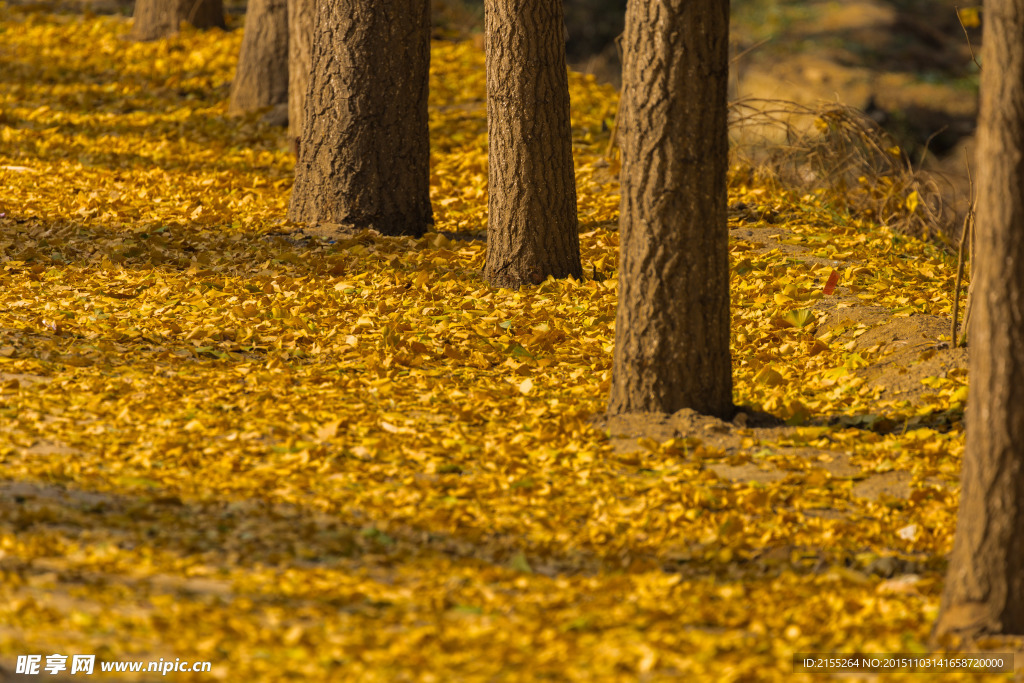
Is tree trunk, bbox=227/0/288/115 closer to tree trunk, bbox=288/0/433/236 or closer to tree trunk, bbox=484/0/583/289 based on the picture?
tree trunk, bbox=288/0/433/236

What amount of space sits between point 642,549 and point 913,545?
97cm

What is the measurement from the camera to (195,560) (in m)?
3.27

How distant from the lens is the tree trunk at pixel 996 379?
2783 mm

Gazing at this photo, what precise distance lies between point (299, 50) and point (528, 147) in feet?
11.9

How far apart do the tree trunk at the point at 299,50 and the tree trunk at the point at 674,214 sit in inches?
193

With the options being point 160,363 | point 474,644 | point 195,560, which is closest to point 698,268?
point 474,644

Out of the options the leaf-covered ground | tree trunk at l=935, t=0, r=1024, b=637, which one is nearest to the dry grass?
the leaf-covered ground

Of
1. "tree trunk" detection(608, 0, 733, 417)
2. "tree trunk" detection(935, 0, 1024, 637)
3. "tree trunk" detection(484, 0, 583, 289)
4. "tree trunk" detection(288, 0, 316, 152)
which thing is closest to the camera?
"tree trunk" detection(935, 0, 1024, 637)

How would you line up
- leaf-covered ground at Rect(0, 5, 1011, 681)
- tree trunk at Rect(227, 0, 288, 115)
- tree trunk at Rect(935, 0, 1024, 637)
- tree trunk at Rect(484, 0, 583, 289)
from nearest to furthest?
tree trunk at Rect(935, 0, 1024, 637), leaf-covered ground at Rect(0, 5, 1011, 681), tree trunk at Rect(484, 0, 583, 289), tree trunk at Rect(227, 0, 288, 115)

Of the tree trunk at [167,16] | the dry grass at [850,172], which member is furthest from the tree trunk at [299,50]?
the tree trunk at [167,16]

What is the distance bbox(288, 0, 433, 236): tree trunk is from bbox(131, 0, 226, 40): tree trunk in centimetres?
621

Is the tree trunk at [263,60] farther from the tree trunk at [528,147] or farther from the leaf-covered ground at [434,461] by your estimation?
the tree trunk at [528,147]

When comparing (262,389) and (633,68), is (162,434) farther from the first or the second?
(633,68)

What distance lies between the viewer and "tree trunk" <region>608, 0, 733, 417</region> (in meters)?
4.20
